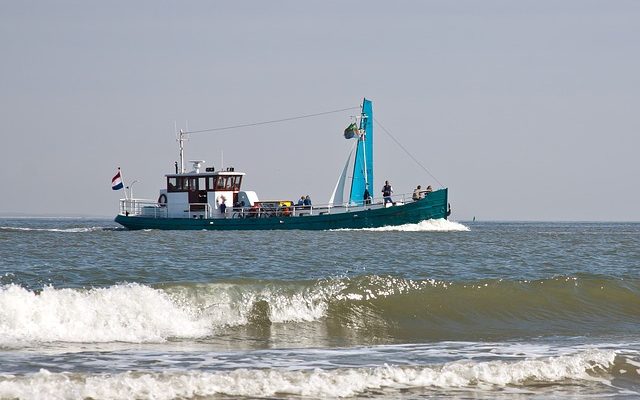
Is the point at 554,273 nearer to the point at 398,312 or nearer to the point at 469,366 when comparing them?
the point at 398,312

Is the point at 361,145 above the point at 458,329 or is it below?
above

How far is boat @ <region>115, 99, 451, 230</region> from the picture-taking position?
5153 centimetres

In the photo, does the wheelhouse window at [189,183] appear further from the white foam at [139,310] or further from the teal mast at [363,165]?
the white foam at [139,310]

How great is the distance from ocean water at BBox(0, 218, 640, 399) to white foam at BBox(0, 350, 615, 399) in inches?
0.9

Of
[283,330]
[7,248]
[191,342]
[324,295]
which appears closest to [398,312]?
[324,295]

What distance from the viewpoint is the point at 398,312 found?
2023 centimetres

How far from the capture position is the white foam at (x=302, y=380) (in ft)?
37.2

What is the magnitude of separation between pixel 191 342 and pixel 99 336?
149cm

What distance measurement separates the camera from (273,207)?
173 feet

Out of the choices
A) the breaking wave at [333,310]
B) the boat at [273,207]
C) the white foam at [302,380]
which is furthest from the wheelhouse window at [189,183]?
the white foam at [302,380]

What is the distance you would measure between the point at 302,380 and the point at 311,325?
6651 mm

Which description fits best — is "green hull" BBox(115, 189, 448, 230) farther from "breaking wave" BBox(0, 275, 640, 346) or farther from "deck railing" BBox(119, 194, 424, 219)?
"breaking wave" BBox(0, 275, 640, 346)

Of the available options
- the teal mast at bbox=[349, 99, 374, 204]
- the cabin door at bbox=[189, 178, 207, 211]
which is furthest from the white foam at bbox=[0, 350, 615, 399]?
the cabin door at bbox=[189, 178, 207, 211]

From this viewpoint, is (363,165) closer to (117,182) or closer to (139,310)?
(117,182)
